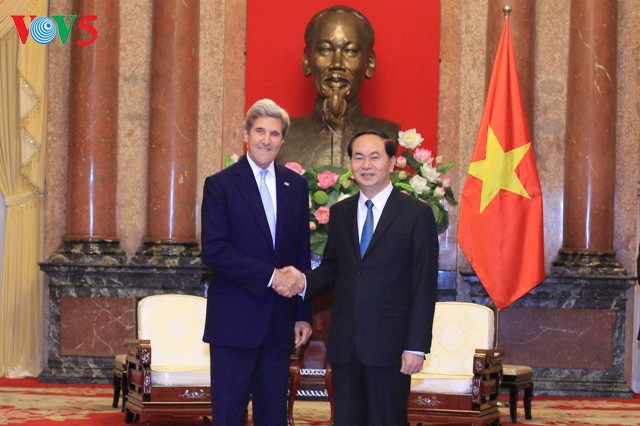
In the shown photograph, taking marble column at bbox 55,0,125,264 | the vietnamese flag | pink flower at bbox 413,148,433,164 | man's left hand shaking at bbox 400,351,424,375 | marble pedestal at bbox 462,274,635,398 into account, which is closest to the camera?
man's left hand shaking at bbox 400,351,424,375

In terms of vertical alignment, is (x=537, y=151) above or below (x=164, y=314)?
above

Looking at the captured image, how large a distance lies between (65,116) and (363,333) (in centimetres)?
579

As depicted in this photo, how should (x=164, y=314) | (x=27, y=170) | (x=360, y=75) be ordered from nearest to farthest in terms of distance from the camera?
1. (x=164, y=314)
2. (x=360, y=75)
3. (x=27, y=170)

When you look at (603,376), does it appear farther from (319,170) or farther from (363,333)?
(363,333)

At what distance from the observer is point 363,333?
13.5 feet

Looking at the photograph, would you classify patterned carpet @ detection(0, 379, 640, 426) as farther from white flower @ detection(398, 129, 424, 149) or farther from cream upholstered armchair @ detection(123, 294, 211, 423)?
white flower @ detection(398, 129, 424, 149)

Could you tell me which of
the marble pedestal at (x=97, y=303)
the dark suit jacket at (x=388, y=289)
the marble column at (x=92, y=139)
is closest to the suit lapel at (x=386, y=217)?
the dark suit jacket at (x=388, y=289)

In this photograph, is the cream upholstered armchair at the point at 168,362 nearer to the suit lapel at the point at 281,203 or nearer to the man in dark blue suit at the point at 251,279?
the man in dark blue suit at the point at 251,279

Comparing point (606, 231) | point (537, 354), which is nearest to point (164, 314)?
point (537, 354)

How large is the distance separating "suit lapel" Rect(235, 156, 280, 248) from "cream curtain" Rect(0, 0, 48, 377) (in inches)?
209

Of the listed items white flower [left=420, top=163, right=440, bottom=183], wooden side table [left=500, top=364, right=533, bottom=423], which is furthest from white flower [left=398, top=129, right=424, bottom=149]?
wooden side table [left=500, top=364, right=533, bottom=423]

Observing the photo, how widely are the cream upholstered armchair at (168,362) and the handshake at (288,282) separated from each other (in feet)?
7.57

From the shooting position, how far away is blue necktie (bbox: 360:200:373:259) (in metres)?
4.25

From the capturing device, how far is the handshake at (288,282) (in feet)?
13.6
